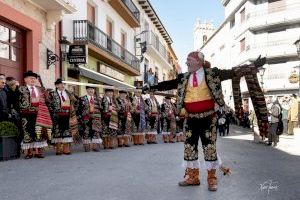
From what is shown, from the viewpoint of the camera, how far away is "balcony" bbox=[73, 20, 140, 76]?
1720 cm

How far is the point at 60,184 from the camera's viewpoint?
18.9 ft

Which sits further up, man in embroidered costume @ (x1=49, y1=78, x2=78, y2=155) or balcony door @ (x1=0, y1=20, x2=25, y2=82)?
balcony door @ (x1=0, y1=20, x2=25, y2=82)

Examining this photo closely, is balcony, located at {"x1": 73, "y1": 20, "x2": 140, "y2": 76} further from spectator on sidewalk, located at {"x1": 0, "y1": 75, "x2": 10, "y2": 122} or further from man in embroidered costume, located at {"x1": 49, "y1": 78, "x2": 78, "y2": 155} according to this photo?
spectator on sidewalk, located at {"x1": 0, "y1": 75, "x2": 10, "y2": 122}

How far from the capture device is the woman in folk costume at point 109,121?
39.6 ft

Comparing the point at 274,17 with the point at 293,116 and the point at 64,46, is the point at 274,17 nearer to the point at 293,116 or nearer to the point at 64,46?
the point at 293,116

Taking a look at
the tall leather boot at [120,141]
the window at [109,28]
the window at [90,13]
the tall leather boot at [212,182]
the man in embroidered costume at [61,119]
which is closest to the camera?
the tall leather boot at [212,182]

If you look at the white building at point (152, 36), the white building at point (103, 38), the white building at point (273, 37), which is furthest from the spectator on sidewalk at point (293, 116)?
the white building at point (273, 37)

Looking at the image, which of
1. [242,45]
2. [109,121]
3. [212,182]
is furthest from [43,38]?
→ [242,45]

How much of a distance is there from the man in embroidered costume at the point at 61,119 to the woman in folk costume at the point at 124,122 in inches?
111

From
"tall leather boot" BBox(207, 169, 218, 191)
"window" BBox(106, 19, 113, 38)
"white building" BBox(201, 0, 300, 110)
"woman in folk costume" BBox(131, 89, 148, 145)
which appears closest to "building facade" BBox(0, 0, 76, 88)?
"woman in folk costume" BBox(131, 89, 148, 145)

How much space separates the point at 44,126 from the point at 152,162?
252 centimetres

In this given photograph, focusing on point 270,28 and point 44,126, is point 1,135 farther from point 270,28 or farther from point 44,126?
point 270,28

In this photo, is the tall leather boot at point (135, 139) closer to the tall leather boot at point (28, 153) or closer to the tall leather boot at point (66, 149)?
the tall leather boot at point (66, 149)

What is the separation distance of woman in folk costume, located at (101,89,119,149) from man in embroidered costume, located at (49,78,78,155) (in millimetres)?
1906
